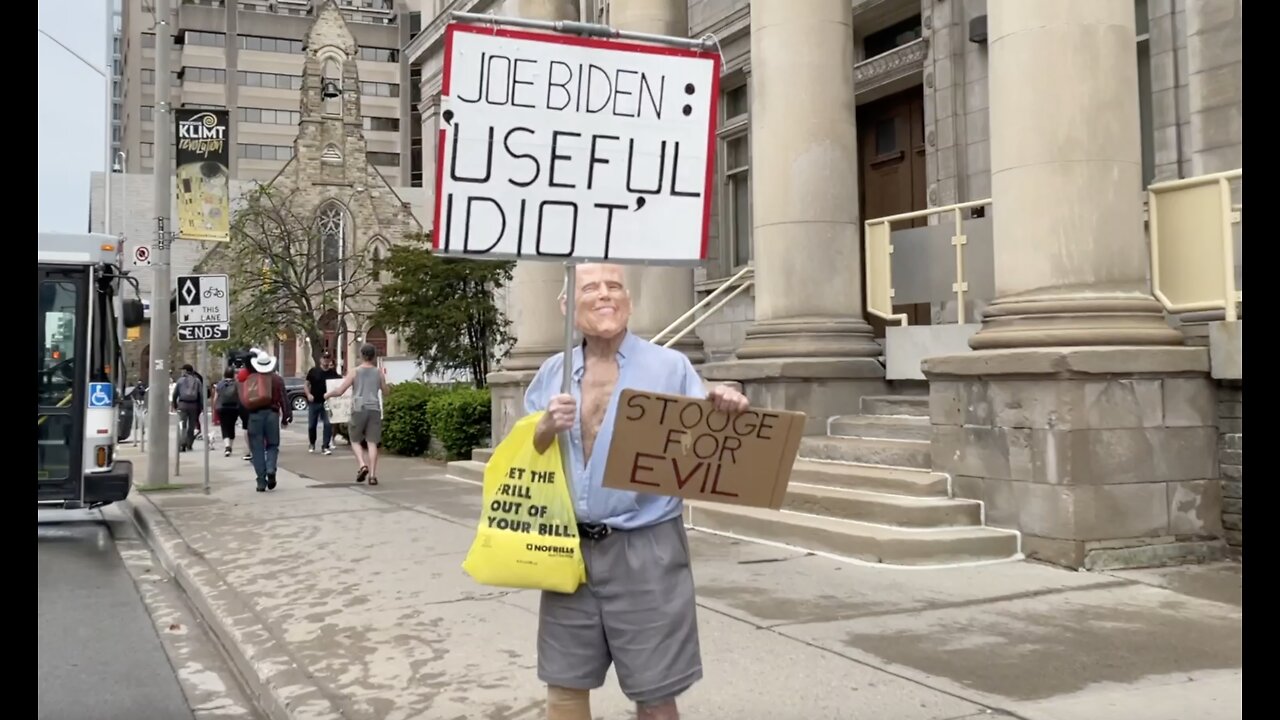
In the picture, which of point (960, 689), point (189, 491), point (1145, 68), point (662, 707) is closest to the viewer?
point (662, 707)

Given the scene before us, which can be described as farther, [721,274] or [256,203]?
[256,203]

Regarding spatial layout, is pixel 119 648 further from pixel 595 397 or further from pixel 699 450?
pixel 699 450

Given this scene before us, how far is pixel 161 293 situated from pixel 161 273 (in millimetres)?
304

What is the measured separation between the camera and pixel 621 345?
12.2 ft

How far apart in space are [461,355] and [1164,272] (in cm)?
1448

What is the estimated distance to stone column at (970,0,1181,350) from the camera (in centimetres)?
782

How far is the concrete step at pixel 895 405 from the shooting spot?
33.1 feet

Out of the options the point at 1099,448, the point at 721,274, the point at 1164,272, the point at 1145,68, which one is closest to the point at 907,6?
the point at 1145,68

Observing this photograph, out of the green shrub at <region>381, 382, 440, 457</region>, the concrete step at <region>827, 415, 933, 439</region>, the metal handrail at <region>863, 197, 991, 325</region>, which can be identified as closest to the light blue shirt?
the concrete step at <region>827, 415, 933, 439</region>

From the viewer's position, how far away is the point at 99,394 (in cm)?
1198

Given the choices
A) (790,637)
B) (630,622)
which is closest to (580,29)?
(630,622)

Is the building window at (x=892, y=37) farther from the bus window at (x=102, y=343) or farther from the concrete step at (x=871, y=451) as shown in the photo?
the bus window at (x=102, y=343)

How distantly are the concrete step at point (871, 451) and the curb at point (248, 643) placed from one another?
5227 millimetres

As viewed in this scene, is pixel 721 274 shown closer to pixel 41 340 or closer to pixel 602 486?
pixel 41 340
